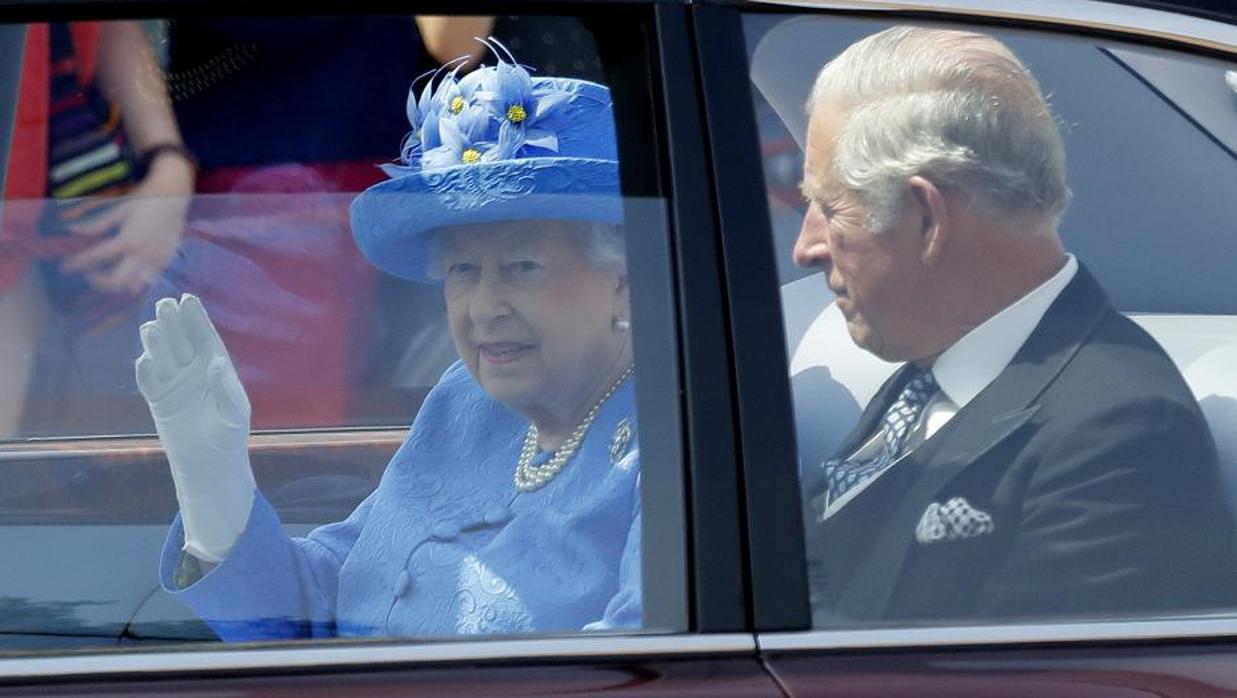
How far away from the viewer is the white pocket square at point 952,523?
1.69 meters

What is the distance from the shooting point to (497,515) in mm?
1782

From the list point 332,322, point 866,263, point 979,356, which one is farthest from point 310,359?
point 979,356

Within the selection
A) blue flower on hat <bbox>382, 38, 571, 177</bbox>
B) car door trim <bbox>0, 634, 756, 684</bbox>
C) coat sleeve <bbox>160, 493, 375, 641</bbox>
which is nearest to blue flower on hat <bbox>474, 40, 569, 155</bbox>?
blue flower on hat <bbox>382, 38, 571, 177</bbox>

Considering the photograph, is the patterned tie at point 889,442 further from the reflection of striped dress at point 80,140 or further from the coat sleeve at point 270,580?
the reflection of striped dress at point 80,140

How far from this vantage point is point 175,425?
1805 millimetres

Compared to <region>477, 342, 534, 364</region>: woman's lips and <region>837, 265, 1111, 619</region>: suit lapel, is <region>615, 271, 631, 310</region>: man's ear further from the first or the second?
<region>837, 265, 1111, 619</region>: suit lapel

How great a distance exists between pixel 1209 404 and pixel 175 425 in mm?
1093

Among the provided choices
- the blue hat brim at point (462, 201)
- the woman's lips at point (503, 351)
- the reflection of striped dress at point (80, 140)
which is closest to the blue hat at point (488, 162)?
the blue hat brim at point (462, 201)

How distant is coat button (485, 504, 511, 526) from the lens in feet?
5.84

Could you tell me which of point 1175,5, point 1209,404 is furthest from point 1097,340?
point 1175,5

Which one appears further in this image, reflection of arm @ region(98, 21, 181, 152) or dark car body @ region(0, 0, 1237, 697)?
reflection of arm @ region(98, 21, 181, 152)

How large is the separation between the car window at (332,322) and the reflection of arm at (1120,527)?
1.27 ft

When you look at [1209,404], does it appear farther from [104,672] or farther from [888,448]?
[104,672]

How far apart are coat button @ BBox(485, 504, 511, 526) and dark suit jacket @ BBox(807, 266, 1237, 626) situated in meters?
0.34
